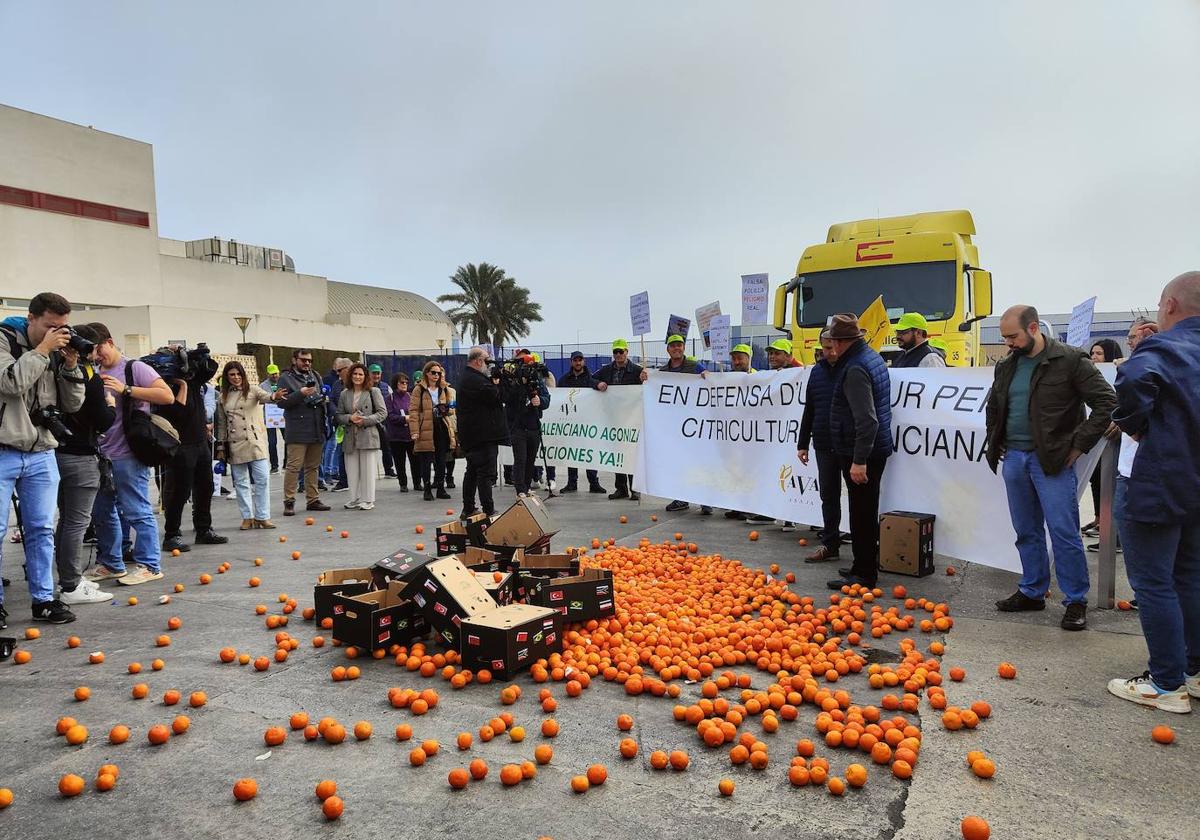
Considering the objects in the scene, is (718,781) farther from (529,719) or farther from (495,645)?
(495,645)

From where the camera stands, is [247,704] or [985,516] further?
[985,516]

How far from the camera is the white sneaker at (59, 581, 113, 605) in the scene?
5.80m

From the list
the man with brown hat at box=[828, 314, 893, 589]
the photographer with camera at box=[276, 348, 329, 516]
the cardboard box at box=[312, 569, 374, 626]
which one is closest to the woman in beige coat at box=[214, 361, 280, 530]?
the photographer with camera at box=[276, 348, 329, 516]

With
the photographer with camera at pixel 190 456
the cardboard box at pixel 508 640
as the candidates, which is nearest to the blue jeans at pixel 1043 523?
the cardboard box at pixel 508 640

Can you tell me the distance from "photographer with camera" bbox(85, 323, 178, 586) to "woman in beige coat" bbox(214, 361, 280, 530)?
6.81 ft

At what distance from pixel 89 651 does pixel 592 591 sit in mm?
3356

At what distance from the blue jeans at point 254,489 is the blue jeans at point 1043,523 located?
8077 mm

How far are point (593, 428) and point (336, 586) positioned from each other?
6.05 meters

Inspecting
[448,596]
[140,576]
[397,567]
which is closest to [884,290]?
[397,567]

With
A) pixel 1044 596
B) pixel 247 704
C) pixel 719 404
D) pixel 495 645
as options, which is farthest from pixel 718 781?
pixel 719 404

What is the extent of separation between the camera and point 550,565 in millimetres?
5555

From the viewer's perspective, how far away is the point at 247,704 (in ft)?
13.1

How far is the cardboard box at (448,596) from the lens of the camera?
4.49m

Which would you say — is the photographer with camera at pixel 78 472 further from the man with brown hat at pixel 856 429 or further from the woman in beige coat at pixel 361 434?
the man with brown hat at pixel 856 429
